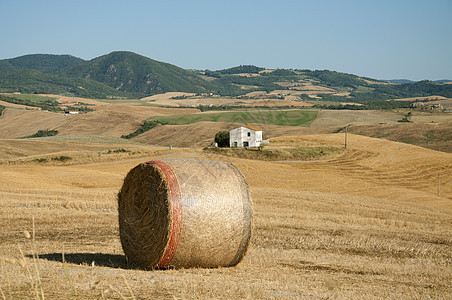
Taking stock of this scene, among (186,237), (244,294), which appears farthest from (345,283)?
(186,237)

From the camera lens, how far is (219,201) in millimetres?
10172

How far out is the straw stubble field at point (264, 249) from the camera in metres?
7.97

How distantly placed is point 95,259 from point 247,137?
50.7m

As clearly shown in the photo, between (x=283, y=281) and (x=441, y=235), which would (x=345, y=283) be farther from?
(x=441, y=235)

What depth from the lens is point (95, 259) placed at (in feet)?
37.3

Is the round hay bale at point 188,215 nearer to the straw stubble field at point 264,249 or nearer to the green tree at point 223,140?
the straw stubble field at point 264,249

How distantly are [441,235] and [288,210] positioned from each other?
6.64 meters

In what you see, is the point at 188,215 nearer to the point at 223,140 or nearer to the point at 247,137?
the point at 247,137

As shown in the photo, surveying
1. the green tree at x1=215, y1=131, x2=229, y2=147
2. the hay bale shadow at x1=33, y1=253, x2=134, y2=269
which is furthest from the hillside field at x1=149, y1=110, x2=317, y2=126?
the hay bale shadow at x1=33, y1=253, x2=134, y2=269

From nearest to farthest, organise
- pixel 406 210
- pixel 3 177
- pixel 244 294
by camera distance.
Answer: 1. pixel 244 294
2. pixel 406 210
3. pixel 3 177

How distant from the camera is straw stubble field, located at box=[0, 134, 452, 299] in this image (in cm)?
797

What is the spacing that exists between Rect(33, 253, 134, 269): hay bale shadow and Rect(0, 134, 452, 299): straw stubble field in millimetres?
24

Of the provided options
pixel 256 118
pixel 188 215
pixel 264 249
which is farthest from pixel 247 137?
pixel 256 118

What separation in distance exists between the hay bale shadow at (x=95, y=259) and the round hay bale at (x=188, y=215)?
407 millimetres
